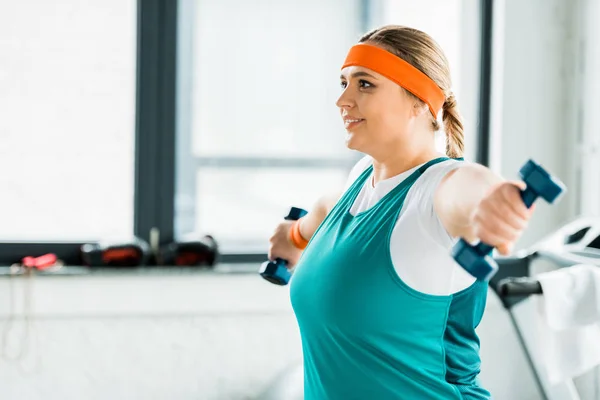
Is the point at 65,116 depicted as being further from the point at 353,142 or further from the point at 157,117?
the point at 353,142

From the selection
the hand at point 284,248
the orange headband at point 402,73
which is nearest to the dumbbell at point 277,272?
the hand at point 284,248

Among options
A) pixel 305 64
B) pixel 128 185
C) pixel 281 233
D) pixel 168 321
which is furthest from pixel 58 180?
pixel 281 233

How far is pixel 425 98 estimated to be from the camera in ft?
3.57

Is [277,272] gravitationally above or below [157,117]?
below

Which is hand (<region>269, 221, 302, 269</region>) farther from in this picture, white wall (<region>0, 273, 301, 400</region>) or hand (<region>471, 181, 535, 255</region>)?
white wall (<region>0, 273, 301, 400</region>)

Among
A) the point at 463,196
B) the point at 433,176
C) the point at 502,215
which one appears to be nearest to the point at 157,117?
the point at 433,176

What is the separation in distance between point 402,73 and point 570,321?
36.6 inches

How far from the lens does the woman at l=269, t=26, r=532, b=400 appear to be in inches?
37.6

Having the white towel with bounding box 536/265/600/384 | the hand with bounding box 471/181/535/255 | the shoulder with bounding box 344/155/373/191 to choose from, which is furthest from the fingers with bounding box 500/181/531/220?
the white towel with bounding box 536/265/600/384

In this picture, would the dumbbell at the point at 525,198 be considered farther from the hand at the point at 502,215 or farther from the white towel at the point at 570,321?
the white towel at the point at 570,321

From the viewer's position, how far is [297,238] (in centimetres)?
135

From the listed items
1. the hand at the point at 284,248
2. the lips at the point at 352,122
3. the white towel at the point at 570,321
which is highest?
the lips at the point at 352,122

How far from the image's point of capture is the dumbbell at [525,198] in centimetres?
73

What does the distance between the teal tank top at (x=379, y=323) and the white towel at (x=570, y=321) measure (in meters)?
0.66
